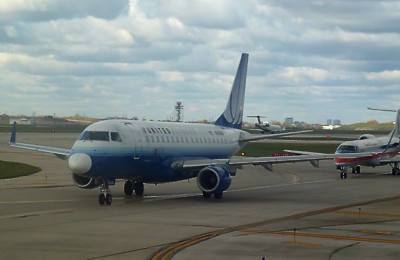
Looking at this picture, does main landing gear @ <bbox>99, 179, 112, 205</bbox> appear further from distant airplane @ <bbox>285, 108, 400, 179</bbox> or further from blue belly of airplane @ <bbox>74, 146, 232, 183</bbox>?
distant airplane @ <bbox>285, 108, 400, 179</bbox>

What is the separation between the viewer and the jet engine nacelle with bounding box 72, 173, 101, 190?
33156mm

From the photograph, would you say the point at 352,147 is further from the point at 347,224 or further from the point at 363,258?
the point at 363,258

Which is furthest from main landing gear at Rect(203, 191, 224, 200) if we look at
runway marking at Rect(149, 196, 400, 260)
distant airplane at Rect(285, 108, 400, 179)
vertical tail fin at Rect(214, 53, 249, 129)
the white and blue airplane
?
distant airplane at Rect(285, 108, 400, 179)

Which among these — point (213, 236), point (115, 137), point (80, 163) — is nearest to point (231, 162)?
point (115, 137)

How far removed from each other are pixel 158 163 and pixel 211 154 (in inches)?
241

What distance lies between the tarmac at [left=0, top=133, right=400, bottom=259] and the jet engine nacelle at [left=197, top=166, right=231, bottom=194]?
0.75 meters

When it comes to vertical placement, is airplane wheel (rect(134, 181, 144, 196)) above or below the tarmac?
above

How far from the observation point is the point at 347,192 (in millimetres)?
40812

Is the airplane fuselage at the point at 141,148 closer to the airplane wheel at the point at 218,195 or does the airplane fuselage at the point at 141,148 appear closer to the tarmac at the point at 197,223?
the tarmac at the point at 197,223

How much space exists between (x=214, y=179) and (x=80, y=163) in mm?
7842

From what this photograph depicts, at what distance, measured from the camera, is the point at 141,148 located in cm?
3344

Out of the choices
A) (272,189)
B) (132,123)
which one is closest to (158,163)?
(132,123)

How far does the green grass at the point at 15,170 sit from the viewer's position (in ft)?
155

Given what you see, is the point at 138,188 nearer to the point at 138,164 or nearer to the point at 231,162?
the point at 138,164
